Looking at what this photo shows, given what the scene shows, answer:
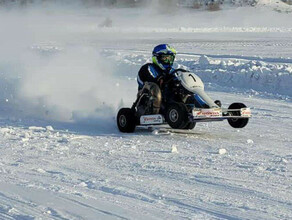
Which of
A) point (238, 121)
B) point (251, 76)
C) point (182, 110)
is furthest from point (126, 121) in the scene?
point (251, 76)

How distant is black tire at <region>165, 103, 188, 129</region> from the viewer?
11578mm

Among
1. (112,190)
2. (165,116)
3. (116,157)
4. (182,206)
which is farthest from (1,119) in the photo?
(182,206)

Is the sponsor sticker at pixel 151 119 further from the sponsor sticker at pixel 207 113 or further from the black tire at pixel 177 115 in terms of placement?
the sponsor sticker at pixel 207 113

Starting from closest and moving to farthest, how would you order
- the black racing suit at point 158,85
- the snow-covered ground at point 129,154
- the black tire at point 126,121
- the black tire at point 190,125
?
the snow-covered ground at point 129,154 < the black racing suit at point 158,85 < the black tire at point 126,121 < the black tire at point 190,125

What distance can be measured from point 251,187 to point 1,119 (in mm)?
8383

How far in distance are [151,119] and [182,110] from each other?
0.91 m

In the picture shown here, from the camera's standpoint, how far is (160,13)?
3241 inches

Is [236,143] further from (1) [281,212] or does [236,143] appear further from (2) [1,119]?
(2) [1,119]

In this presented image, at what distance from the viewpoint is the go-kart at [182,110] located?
1162cm

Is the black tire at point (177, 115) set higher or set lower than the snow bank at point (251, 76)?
lower

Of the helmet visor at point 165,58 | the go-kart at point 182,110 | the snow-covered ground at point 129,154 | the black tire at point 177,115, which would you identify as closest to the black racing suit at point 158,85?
the go-kart at point 182,110

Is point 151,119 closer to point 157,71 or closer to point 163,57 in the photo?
point 157,71

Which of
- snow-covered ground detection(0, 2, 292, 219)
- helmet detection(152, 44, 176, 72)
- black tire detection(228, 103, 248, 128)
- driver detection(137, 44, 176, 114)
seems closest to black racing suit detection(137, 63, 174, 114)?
driver detection(137, 44, 176, 114)

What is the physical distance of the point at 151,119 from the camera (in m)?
12.3
